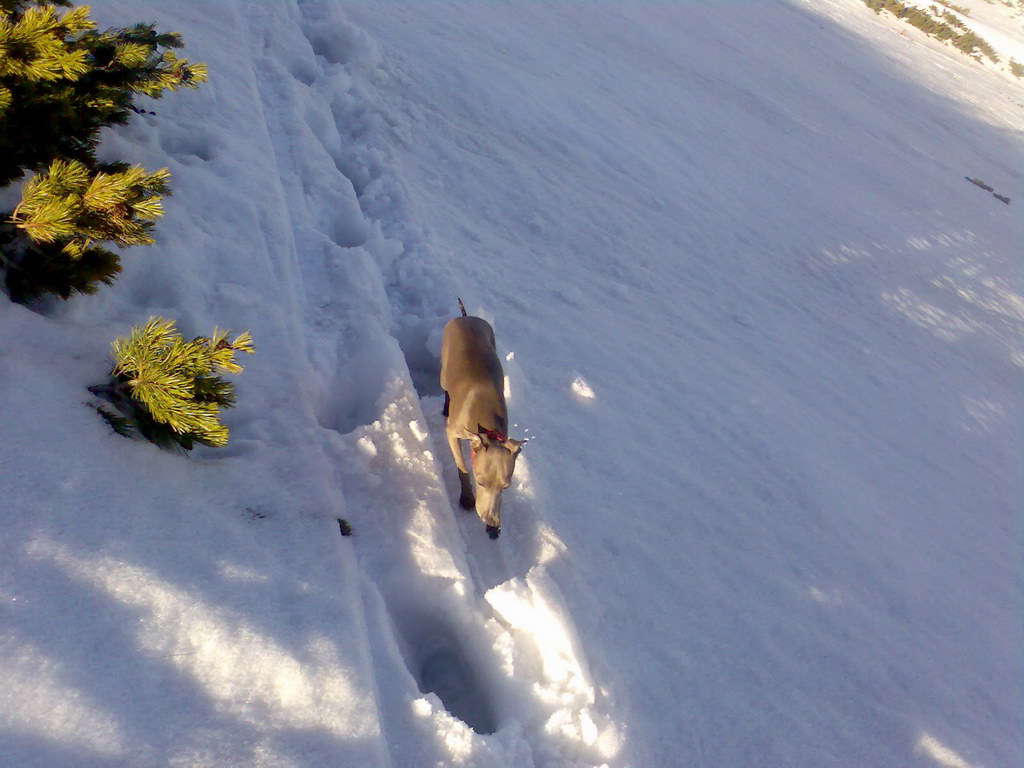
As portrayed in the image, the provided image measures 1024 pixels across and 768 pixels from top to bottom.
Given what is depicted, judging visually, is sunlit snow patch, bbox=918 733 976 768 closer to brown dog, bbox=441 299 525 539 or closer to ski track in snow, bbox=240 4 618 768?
ski track in snow, bbox=240 4 618 768

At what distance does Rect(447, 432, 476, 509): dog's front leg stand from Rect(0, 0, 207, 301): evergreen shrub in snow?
7.24 feet

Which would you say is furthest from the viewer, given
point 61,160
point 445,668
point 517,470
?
point 517,470

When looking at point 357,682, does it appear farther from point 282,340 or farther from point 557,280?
point 557,280

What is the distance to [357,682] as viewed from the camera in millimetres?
2643

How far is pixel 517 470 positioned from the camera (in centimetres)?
446

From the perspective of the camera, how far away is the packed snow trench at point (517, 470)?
2.47 meters

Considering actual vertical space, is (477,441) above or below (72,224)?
below

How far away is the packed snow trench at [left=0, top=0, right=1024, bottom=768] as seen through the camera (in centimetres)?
247

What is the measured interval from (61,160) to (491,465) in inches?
105

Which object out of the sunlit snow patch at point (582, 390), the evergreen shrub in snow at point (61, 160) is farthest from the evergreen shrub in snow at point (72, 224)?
the sunlit snow patch at point (582, 390)

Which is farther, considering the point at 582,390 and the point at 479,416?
the point at 582,390

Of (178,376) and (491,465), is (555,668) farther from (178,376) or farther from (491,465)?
(178,376)

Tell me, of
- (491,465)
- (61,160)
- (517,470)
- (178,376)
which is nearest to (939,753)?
(517,470)

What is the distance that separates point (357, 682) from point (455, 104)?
8.59 meters
